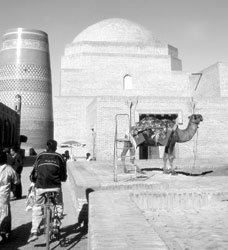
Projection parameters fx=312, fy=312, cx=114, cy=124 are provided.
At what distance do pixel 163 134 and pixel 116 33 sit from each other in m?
18.7

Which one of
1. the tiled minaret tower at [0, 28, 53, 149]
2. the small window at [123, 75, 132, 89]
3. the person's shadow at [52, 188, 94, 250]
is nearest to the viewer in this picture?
the person's shadow at [52, 188, 94, 250]

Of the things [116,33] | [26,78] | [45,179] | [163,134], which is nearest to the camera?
[45,179]

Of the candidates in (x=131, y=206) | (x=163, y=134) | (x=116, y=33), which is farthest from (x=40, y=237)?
(x=116, y=33)

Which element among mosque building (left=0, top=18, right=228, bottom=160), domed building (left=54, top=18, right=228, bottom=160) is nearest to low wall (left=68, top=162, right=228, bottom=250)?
mosque building (left=0, top=18, right=228, bottom=160)

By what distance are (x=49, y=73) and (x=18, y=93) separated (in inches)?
165

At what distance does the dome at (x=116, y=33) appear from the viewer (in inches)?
960

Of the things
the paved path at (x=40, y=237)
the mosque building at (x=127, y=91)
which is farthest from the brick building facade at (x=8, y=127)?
the paved path at (x=40, y=237)

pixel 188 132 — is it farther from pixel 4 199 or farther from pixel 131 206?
pixel 4 199

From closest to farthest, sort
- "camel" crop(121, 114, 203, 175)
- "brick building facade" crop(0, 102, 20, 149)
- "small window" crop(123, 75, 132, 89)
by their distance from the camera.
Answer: "camel" crop(121, 114, 203, 175) < "brick building facade" crop(0, 102, 20, 149) < "small window" crop(123, 75, 132, 89)

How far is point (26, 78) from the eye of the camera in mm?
31422

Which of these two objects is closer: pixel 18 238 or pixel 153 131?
pixel 18 238

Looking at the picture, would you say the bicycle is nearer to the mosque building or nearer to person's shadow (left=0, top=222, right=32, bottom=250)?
person's shadow (left=0, top=222, right=32, bottom=250)

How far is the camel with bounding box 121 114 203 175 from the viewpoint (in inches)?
289

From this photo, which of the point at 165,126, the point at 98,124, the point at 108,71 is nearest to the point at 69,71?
the point at 108,71
